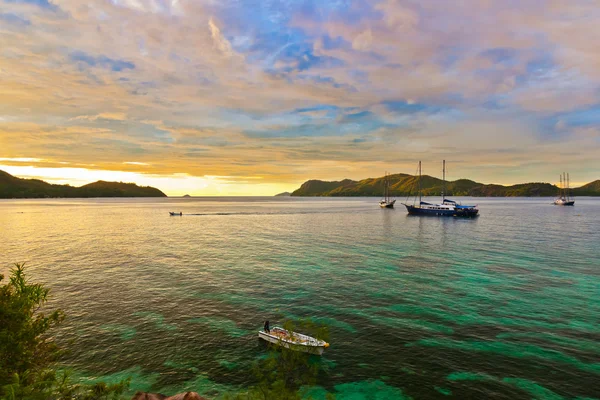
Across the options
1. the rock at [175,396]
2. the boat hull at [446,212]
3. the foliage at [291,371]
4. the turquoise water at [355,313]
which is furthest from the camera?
the boat hull at [446,212]

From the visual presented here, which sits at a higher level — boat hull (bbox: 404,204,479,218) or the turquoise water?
boat hull (bbox: 404,204,479,218)

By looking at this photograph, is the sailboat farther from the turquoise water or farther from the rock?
the rock

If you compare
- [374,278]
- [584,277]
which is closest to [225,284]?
[374,278]

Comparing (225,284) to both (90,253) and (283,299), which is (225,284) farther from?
(90,253)

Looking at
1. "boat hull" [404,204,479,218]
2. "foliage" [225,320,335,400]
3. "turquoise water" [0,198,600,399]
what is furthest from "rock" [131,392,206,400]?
"boat hull" [404,204,479,218]

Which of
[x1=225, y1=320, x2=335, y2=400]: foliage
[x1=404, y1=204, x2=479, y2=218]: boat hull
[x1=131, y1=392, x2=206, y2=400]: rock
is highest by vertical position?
[x1=404, y1=204, x2=479, y2=218]: boat hull

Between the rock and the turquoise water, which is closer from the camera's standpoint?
the rock

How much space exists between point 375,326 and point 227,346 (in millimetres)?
15888

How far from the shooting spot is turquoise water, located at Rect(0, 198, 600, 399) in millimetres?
24047

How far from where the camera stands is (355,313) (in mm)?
35906

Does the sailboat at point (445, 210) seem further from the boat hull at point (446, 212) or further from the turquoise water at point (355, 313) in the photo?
the turquoise water at point (355, 313)

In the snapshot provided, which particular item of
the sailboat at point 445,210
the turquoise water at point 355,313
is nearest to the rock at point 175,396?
the turquoise water at point 355,313

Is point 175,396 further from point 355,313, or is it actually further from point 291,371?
point 355,313

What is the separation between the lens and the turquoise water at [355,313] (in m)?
24.0
